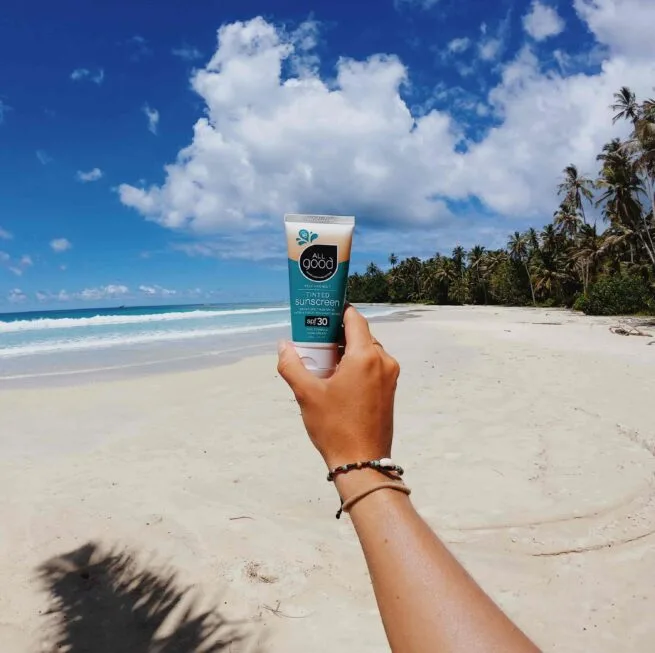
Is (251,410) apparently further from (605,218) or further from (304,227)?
(605,218)

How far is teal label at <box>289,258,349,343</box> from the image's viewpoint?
154cm

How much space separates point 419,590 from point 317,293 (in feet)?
2.82

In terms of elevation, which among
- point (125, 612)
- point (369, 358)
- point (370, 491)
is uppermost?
point (369, 358)

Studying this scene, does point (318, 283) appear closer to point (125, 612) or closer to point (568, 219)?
point (125, 612)

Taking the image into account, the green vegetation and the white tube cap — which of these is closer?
the white tube cap

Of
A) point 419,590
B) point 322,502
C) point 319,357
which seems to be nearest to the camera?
point 419,590

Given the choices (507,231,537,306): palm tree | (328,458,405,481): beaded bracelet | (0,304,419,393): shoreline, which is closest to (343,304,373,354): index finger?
(328,458,405,481): beaded bracelet

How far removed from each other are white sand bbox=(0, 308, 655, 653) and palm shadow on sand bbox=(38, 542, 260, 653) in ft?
0.36

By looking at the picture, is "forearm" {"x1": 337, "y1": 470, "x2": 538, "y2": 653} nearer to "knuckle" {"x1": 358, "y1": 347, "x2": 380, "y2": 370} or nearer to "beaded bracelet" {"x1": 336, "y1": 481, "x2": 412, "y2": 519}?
"beaded bracelet" {"x1": 336, "y1": 481, "x2": 412, "y2": 519}

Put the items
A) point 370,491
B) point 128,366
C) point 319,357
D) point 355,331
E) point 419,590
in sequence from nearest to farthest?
1. point 419,590
2. point 370,491
3. point 355,331
4. point 319,357
5. point 128,366

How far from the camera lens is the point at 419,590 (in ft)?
3.26

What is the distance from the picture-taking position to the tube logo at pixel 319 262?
1565 mm

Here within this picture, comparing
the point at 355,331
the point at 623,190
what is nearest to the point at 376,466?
the point at 355,331

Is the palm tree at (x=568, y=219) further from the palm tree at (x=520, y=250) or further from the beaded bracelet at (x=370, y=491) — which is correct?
the beaded bracelet at (x=370, y=491)
